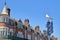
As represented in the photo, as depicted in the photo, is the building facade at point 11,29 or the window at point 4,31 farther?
the building facade at point 11,29

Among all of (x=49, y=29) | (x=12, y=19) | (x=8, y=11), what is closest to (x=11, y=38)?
(x=12, y=19)

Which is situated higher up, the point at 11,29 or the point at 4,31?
the point at 11,29

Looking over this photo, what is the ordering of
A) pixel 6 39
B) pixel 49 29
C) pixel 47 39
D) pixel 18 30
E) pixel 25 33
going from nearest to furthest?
pixel 6 39 < pixel 18 30 < pixel 25 33 < pixel 49 29 < pixel 47 39

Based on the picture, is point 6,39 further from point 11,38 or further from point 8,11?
point 8,11

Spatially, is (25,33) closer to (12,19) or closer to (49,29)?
(12,19)

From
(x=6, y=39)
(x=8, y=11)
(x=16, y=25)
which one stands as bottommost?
(x=6, y=39)

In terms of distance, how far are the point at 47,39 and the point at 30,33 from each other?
23071mm

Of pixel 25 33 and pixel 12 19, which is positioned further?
pixel 25 33

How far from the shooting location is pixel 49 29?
80.6 meters

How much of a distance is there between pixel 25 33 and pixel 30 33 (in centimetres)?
425

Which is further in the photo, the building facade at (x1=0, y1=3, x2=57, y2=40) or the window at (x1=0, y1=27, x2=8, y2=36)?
the building facade at (x1=0, y1=3, x2=57, y2=40)

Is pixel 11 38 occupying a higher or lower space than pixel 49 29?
lower

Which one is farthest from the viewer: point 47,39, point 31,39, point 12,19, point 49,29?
point 47,39

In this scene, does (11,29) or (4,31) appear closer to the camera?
(4,31)
